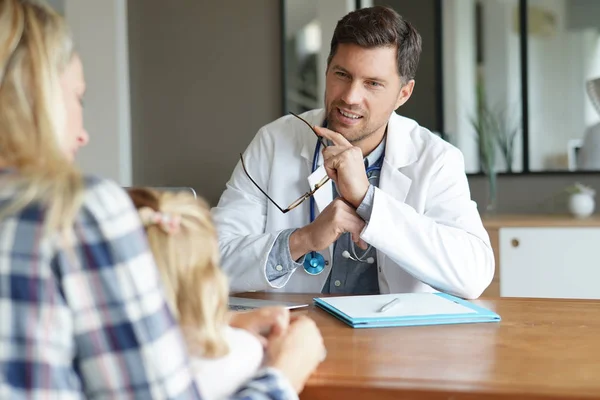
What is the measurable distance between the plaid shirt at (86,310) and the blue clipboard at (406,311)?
68 centimetres

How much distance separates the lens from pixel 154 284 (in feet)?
2.52

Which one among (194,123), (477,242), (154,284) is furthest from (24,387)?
(194,123)

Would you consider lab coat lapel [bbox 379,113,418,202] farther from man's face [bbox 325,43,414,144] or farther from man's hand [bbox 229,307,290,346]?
man's hand [bbox 229,307,290,346]

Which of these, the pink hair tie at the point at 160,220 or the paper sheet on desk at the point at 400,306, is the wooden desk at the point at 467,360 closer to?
the paper sheet on desk at the point at 400,306

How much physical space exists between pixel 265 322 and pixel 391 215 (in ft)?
2.47

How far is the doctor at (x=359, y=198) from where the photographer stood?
180 centimetres

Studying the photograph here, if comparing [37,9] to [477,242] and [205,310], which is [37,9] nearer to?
[205,310]

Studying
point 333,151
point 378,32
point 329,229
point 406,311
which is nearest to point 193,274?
point 406,311

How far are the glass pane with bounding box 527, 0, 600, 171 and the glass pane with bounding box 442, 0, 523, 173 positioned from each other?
0.27ft

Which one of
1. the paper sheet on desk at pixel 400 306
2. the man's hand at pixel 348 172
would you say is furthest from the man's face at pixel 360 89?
the paper sheet on desk at pixel 400 306

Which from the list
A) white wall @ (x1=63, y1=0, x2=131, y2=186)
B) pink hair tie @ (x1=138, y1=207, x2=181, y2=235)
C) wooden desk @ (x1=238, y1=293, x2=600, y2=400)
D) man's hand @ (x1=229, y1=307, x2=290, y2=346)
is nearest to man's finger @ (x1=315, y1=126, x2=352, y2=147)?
wooden desk @ (x1=238, y1=293, x2=600, y2=400)

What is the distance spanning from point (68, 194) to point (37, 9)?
24cm

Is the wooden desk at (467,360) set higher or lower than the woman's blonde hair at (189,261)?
lower

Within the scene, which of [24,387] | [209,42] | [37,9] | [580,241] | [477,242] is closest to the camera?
[24,387]
